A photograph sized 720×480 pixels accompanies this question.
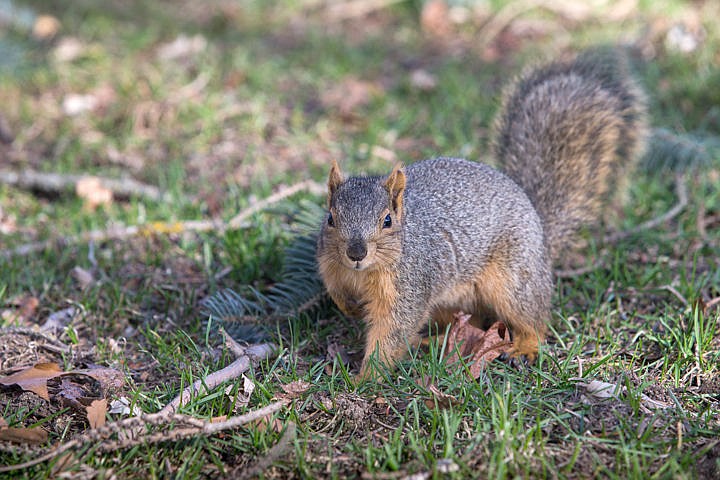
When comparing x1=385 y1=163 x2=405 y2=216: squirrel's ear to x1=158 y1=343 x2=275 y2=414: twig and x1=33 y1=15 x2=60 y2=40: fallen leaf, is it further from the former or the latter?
x1=33 y1=15 x2=60 y2=40: fallen leaf

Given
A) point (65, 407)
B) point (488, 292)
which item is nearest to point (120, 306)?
point (65, 407)

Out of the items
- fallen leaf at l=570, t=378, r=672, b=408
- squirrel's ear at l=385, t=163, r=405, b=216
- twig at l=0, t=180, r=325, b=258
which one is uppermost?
squirrel's ear at l=385, t=163, r=405, b=216

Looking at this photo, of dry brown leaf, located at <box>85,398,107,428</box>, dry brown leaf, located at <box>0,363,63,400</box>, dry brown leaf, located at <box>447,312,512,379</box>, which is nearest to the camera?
A: dry brown leaf, located at <box>85,398,107,428</box>

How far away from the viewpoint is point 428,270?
3.21 m

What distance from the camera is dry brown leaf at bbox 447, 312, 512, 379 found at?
3094 millimetres

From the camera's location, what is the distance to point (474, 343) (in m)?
3.20

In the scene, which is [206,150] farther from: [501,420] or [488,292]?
[501,420]

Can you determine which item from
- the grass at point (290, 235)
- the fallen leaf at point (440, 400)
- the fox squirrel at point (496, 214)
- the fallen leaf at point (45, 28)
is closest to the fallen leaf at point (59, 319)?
the grass at point (290, 235)

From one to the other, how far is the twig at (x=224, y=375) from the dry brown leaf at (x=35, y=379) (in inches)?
19.3

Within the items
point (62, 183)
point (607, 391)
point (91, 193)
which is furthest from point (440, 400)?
point (62, 183)

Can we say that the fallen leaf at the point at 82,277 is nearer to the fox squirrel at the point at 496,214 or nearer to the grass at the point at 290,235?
the grass at the point at 290,235

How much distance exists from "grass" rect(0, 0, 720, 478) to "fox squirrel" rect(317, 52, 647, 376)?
230mm

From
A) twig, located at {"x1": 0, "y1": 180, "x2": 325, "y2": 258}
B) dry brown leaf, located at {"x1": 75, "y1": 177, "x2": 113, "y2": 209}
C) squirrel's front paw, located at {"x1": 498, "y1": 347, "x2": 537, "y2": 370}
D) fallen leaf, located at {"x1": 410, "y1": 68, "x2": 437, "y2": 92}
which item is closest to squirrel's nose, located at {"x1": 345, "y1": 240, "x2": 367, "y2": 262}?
squirrel's front paw, located at {"x1": 498, "y1": 347, "x2": 537, "y2": 370}

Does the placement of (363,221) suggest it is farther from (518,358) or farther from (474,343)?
(518,358)
